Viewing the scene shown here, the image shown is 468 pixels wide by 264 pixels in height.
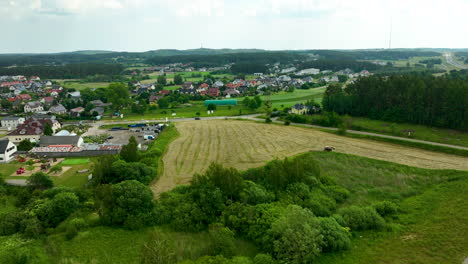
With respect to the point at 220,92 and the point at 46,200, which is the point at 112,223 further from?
the point at 220,92

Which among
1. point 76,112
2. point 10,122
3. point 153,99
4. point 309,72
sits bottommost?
point 10,122

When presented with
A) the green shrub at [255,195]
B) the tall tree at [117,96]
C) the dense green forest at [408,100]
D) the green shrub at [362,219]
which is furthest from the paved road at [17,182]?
the dense green forest at [408,100]

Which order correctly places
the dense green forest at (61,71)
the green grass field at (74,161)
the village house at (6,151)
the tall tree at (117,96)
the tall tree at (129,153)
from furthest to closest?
1. the dense green forest at (61,71)
2. the tall tree at (117,96)
3. the village house at (6,151)
4. the green grass field at (74,161)
5. the tall tree at (129,153)

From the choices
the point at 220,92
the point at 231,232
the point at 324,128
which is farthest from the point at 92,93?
the point at 231,232

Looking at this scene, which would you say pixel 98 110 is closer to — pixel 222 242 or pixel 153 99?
pixel 153 99

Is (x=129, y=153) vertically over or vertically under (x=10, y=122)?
over

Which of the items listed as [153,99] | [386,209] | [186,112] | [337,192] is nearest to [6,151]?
[186,112]

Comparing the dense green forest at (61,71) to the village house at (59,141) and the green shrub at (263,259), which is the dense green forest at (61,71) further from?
the green shrub at (263,259)
